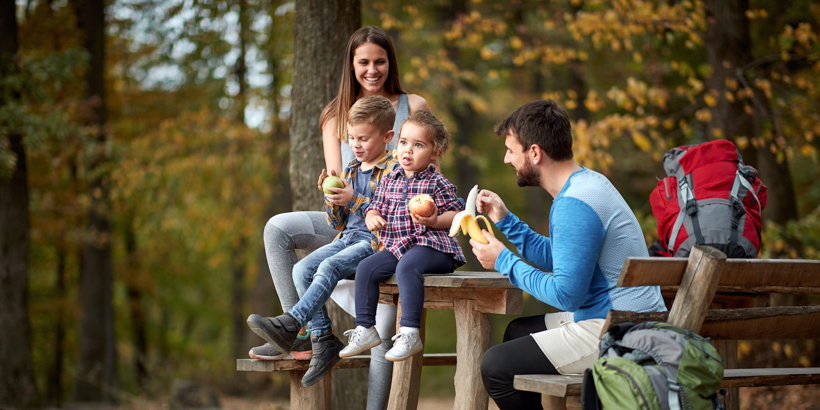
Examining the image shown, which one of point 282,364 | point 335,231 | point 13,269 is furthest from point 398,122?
point 13,269

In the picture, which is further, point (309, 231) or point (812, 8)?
point (812, 8)

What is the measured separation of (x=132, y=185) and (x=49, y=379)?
31.7ft

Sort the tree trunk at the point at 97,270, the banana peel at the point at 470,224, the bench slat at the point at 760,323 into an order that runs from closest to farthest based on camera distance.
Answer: the bench slat at the point at 760,323
the banana peel at the point at 470,224
the tree trunk at the point at 97,270

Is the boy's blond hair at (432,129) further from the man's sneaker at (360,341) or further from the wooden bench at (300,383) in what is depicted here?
the wooden bench at (300,383)

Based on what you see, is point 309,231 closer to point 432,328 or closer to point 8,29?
point 8,29

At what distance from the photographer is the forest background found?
673 centimetres

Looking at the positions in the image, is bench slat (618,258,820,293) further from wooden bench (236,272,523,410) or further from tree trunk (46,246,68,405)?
tree trunk (46,246,68,405)

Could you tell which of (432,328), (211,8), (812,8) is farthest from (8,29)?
(432,328)

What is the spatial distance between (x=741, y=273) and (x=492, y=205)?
1045mm

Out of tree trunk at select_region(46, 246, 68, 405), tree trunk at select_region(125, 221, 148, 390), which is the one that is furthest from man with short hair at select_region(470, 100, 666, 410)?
tree trunk at select_region(46, 246, 68, 405)

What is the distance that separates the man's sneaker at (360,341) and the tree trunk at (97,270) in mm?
8885

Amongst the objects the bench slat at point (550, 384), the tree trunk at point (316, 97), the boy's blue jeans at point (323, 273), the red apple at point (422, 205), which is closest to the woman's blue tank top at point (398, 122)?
the boy's blue jeans at point (323, 273)

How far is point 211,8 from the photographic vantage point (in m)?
9.23

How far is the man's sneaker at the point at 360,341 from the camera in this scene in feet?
10.5
